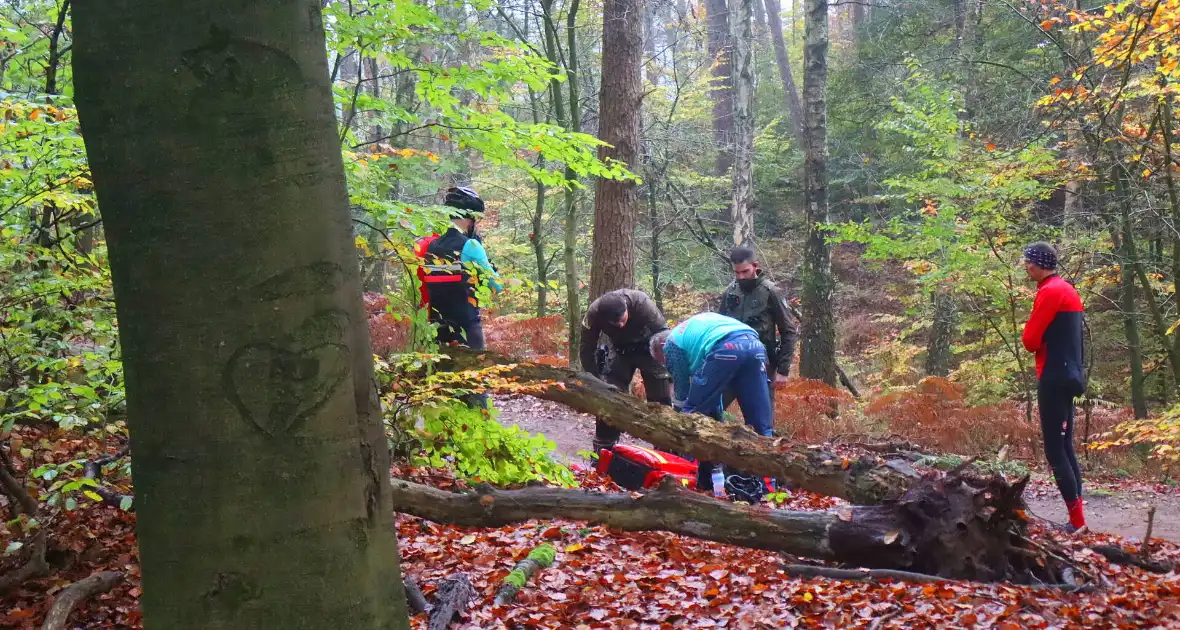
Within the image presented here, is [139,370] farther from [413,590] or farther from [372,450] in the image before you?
[413,590]

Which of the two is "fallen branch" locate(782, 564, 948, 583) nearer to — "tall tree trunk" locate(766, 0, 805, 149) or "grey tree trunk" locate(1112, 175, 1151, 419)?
"grey tree trunk" locate(1112, 175, 1151, 419)

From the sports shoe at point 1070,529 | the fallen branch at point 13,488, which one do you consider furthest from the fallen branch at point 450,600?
the sports shoe at point 1070,529

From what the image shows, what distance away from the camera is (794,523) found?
4.32m

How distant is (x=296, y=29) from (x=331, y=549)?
1.00 m

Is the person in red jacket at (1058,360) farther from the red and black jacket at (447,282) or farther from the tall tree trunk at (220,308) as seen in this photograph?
the tall tree trunk at (220,308)

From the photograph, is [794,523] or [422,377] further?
[422,377]

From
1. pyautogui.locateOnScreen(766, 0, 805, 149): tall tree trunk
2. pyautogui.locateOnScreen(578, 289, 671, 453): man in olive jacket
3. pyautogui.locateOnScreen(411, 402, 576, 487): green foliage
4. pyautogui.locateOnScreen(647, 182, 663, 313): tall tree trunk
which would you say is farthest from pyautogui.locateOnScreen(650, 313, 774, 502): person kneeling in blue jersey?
pyautogui.locateOnScreen(766, 0, 805, 149): tall tree trunk

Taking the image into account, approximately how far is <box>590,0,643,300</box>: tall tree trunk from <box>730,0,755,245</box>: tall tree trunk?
5.50m

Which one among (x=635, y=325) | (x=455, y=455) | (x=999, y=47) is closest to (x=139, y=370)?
(x=455, y=455)

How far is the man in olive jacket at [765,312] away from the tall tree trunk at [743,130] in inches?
290

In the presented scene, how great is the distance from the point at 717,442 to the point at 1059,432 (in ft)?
8.42

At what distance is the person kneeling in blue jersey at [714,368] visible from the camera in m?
6.16

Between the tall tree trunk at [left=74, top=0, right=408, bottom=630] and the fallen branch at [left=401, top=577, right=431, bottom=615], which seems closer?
the tall tree trunk at [left=74, top=0, right=408, bottom=630]

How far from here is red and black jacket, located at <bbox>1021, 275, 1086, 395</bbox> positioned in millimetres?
5637
